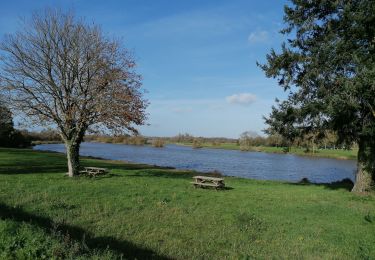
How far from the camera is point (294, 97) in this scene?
18.5 metres

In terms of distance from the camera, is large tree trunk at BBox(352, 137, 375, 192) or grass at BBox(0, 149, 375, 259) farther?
large tree trunk at BBox(352, 137, 375, 192)

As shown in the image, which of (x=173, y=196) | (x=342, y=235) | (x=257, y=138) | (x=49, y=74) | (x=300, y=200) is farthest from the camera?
(x=257, y=138)

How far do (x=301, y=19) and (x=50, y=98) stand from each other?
12923mm

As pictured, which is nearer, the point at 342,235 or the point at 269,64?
the point at 342,235

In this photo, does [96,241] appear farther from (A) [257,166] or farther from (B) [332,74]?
(A) [257,166]

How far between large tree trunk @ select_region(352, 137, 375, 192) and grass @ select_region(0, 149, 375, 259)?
1.56 meters

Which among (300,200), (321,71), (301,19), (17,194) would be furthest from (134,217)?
(301,19)

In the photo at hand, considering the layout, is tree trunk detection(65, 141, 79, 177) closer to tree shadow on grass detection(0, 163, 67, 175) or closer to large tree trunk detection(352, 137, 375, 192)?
tree shadow on grass detection(0, 163, 67, 175)

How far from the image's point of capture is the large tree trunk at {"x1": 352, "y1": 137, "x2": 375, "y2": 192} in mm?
17000

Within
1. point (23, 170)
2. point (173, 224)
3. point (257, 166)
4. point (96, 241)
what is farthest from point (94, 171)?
point (257, 166)

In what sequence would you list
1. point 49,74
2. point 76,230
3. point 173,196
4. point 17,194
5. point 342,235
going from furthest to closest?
point 49,74
point 173,196
point 17,194
point 342,235
point 76,230

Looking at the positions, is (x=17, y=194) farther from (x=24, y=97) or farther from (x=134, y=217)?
(x=24, y=97)

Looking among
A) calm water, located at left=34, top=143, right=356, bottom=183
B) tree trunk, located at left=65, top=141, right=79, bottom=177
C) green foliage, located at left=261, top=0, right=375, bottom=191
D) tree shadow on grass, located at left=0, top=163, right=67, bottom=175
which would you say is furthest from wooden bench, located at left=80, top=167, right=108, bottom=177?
calm water, located at left=34, top=143, right=356, bottom=183

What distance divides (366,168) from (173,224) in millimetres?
10851
